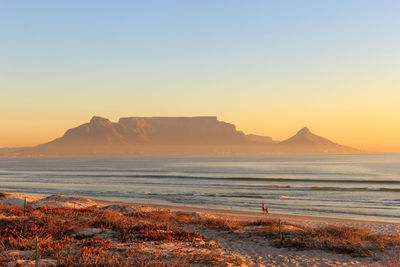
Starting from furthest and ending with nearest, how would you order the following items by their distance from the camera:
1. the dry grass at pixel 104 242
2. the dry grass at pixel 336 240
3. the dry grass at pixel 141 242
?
the dry grass at pixel 336 240
the dry grass at pixel 141 242
the dry grass at pixel 104 242

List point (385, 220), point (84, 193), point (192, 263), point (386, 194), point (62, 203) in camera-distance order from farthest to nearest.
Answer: point (84, 193)
point (386, 194)
point (62, 203)
point (385, 220)
point (192, 263)

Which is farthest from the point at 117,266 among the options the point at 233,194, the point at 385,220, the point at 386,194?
the point at 386,194

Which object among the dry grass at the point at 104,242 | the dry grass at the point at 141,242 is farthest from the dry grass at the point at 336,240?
the dry grass at the point at 104,242

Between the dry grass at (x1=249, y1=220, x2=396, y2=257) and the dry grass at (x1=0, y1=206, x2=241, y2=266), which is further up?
the dry grass at (x1=0, y1=206, x2=241, y2=266)

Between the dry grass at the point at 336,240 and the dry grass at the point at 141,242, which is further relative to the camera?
the dry grass at the point at 336,240

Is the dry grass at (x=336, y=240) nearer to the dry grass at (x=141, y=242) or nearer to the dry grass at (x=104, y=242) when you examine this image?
the dry grass at (x=141, y=242)

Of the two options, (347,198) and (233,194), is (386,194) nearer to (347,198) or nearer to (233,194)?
(347,198)

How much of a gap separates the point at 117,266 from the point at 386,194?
1726 inches

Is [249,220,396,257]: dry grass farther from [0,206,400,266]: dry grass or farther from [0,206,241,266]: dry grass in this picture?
[0,206,241,266]: dry grass

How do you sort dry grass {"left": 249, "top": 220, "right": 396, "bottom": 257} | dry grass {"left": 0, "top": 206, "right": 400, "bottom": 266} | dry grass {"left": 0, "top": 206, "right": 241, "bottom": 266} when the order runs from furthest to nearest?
dry grass {"left": 249, "top": 220, "right": 396, "bottom": 257}, dry grass {"left": 0, "top": 206, "right": 400, "bottom": 266}, dry grass {"left": 0, "top": 206, "right": 241, "bottom": 266}

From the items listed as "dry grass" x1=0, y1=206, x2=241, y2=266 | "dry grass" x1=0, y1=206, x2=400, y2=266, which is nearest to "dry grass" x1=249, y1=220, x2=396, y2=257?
"dry grass" x1=0, y1=206, x2=400, y2=266

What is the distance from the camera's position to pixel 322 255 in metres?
13.1

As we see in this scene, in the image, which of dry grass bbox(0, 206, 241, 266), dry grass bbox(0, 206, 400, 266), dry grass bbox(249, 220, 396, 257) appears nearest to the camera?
dry grass bbox(0, 206, 241, 266)

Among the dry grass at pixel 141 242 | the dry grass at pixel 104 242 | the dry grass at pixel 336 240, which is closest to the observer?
the dry grass at pixel 104 242
